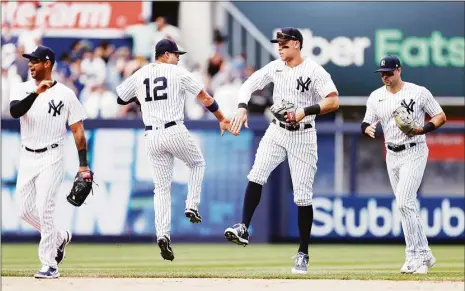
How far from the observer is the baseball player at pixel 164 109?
36.2 feet

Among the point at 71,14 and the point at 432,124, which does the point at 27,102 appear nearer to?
the point at 432,124

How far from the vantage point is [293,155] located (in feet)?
36.9

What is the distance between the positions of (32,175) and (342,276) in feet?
9.55

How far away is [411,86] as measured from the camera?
1174 cm

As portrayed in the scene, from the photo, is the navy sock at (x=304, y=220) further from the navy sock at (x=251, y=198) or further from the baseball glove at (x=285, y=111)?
the baseball glove at (x=285, y=111)

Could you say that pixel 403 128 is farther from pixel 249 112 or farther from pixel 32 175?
pixel 249 112

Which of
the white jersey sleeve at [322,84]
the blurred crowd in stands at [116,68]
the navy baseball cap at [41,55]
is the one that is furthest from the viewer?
the blurred crowd in stands at [116,68]

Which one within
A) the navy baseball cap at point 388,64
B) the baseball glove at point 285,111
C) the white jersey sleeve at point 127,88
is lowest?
the baseball glove at point 285,111

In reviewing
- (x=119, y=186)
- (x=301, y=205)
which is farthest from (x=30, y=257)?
(x=301, y=205)

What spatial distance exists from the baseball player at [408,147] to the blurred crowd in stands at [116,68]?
6083 mm

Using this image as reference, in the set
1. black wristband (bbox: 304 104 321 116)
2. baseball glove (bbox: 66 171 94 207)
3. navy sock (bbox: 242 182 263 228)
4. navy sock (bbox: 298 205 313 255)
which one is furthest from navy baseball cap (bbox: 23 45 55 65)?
navy sock (bbox: 298 205 313 255)

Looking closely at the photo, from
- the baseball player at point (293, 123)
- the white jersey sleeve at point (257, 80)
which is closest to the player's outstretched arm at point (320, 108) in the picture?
the baseball player at point (293, 123)

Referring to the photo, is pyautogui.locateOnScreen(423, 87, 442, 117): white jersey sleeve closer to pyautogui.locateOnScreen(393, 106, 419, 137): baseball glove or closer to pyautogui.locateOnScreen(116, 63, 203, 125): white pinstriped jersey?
pyautogui.locateOnScreen(393, 106, 419, 137): baseball glove

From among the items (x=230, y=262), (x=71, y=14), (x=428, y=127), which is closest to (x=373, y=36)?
(x=71, y=14)
